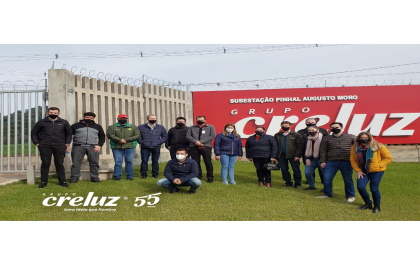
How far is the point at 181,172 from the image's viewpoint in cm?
765

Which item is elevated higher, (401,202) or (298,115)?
(298,115)

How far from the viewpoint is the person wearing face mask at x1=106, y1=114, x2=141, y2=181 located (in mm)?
9148

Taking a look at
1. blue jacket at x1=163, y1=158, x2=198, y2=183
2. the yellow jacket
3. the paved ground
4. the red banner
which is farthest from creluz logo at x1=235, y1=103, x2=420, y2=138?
the paved ground

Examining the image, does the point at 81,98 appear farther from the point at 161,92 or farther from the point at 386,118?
the point at 386,118

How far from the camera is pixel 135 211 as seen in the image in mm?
6133

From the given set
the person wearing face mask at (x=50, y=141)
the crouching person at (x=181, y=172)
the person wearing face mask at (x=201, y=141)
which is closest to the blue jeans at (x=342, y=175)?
the crouching person at (x=181, y=172)

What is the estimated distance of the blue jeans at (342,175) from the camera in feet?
24.2

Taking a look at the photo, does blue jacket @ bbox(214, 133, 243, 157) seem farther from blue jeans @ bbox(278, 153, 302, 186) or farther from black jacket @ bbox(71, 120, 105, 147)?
black jacket @ bbox(71, 120, 105, 147)

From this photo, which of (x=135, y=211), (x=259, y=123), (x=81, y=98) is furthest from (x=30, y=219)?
(x=259, y=123)

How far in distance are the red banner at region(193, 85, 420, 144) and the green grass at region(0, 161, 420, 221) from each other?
6.00m

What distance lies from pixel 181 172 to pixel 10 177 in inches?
181

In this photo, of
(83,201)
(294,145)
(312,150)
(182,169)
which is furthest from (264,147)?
(83,201)

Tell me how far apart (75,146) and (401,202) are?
715cm

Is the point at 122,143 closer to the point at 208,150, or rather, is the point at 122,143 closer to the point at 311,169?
the point at 208,150
